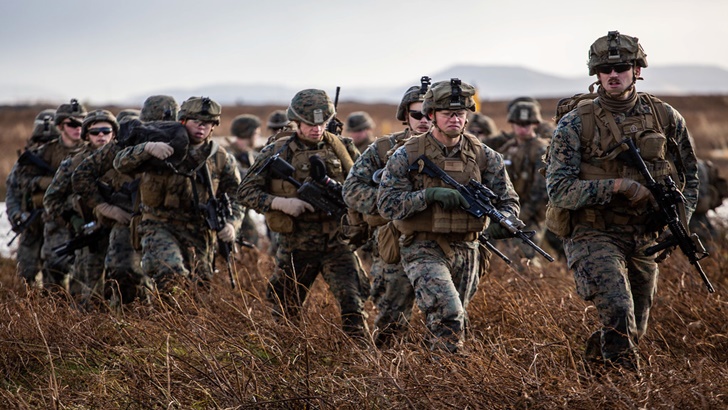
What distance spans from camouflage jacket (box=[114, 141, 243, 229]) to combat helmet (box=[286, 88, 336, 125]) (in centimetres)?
113

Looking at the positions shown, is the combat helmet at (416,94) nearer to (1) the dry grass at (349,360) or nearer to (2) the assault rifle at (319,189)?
(2) the assault rifle at (319,189)

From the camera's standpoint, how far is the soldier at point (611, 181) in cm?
584

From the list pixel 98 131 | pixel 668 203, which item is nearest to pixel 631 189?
pixel 668 203

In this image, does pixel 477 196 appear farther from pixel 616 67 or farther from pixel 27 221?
pixel 27 221

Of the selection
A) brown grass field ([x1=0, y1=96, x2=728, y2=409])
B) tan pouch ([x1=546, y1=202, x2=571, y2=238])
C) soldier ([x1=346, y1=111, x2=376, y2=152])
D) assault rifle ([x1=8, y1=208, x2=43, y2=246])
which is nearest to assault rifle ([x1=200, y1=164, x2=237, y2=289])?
brown grass field ([x1=0, y1=96, x2=728, y2=409])

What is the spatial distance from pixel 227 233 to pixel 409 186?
2549mm

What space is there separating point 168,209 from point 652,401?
4.82 metres

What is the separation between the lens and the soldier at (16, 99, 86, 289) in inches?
407

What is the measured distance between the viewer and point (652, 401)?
487cm

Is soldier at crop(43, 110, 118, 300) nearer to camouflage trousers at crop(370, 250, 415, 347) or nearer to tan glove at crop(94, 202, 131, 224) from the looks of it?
tan glove at crop(94, 202, 131, 224)

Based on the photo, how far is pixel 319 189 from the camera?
7.72m

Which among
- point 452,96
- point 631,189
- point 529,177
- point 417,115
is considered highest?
point 452,96

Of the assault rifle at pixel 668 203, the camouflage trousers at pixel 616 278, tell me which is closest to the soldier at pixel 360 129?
the camouflage trousers at pixel 616 278

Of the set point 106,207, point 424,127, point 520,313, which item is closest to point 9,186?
point 106,207
